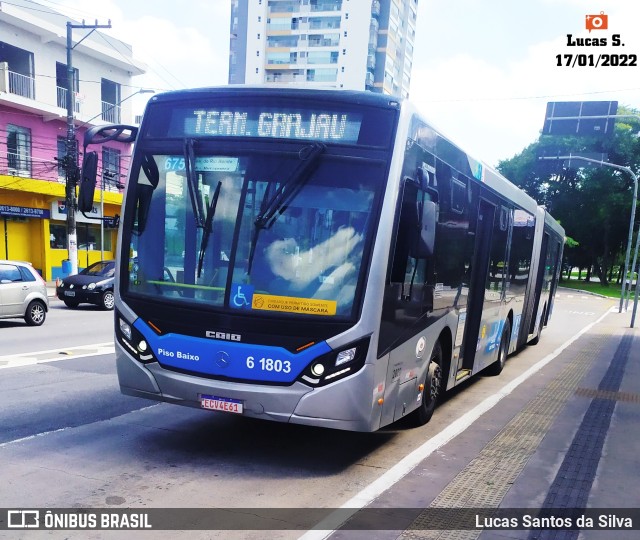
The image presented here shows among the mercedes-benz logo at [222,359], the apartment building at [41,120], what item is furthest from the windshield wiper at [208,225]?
the apartment building at [41,120]

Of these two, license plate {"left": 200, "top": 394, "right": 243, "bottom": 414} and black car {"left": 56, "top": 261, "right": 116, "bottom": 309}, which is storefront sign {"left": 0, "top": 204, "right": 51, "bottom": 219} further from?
license plate {"left": 200, "top": 394, "right": 243, "bottom": 414}

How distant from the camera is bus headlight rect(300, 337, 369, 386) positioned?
4.87 meters

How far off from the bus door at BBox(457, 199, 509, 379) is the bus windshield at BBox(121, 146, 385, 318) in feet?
11.7

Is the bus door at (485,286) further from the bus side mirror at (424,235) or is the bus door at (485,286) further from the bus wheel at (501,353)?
the bus side mirror at (424,235)

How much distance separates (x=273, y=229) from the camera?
5004 millimetres

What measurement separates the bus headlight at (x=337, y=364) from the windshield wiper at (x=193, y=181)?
163 centimetres

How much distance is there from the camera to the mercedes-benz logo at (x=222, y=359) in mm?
5039

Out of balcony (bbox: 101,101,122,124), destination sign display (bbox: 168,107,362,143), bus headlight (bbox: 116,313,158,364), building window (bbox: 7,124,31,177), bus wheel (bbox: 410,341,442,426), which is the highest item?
balcony (bbox: 101,101,122,124)

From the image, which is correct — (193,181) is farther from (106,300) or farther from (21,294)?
(106,300)

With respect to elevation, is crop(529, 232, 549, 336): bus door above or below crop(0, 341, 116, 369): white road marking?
above

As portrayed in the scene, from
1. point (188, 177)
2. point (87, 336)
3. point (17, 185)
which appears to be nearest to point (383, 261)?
point (188, 177)

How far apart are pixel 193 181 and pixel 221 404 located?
2.02 m

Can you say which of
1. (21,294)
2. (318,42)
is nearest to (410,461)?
(21,294)

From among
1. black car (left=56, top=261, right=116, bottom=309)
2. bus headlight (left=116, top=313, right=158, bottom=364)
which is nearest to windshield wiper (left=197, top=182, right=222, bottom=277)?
bus headlight (left=116, top=313, right=158, bottom=364)
